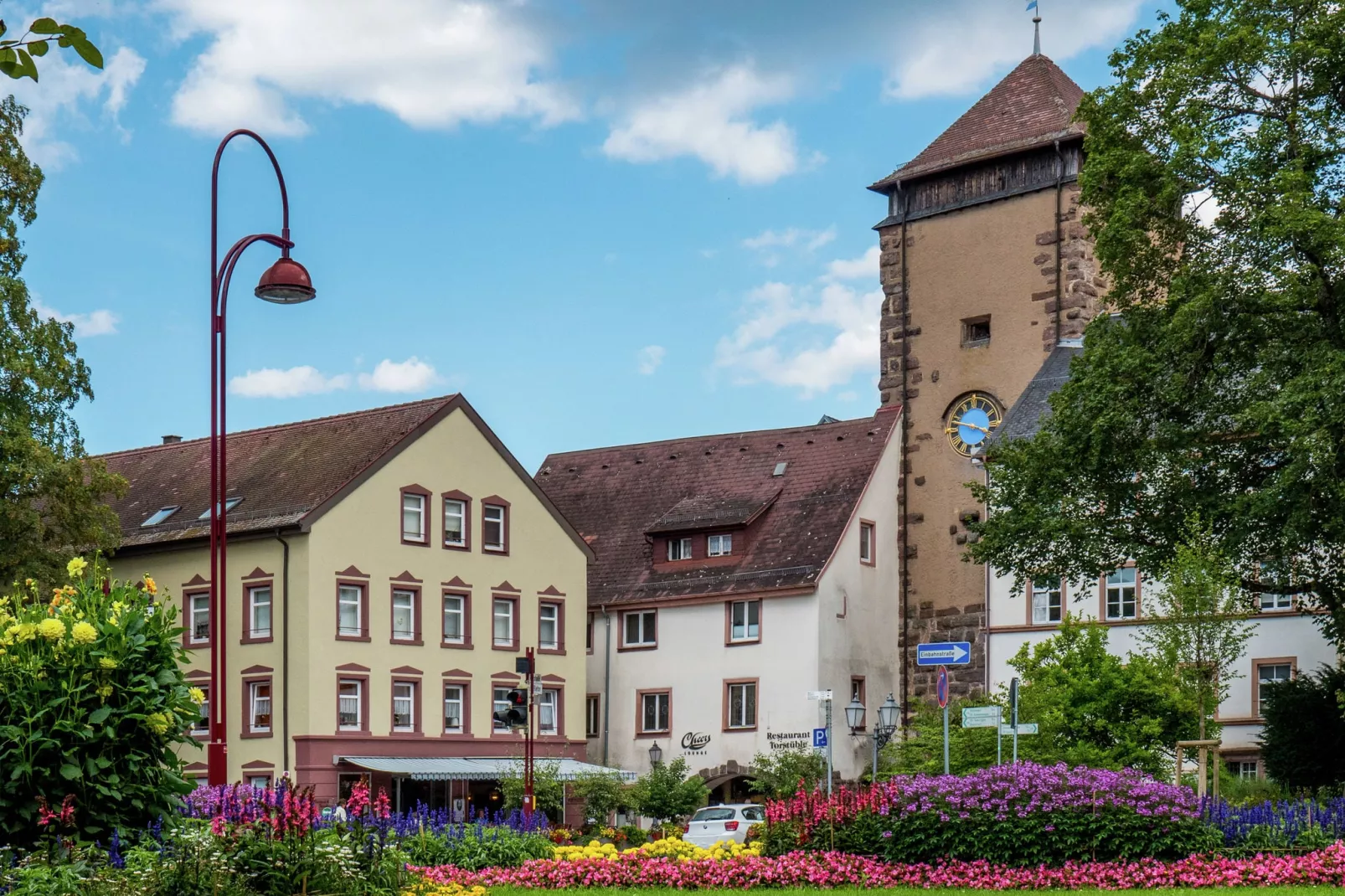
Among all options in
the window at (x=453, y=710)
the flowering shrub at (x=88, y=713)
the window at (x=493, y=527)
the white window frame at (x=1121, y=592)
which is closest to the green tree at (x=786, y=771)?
the window at (x=453, y=710)

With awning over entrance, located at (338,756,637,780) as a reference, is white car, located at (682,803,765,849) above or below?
below

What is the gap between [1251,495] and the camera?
34.2m

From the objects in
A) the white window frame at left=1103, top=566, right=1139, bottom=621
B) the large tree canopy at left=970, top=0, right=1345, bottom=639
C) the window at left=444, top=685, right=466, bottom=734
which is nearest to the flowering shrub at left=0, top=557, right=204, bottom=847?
the large tree canopy at left=970, top=0, right=1345, bottom=639

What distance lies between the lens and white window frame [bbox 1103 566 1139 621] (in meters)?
48.6

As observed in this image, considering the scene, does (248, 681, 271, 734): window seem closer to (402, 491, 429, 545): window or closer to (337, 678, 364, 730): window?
(337, 678, 364, 730): window

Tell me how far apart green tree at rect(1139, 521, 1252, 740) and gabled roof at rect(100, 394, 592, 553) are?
23036 millimetres

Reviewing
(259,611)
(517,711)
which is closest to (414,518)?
(259,611)

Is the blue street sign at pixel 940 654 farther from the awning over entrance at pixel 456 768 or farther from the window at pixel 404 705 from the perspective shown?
the window at pixel 404 705

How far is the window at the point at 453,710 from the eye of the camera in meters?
52.5

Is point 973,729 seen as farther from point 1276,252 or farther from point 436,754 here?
point 436,754

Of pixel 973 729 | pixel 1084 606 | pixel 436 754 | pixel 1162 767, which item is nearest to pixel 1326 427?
pixel 1162 767

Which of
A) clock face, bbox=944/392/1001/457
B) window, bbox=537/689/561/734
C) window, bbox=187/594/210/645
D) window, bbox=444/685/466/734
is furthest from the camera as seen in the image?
window, bbox=537/689/561/734

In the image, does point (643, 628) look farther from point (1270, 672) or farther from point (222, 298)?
point (222, 298)

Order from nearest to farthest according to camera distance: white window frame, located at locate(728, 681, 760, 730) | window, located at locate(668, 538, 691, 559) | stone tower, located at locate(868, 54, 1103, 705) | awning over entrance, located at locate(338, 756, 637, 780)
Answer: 1. awning over entrance, located at locate(338, 756, 637, 780)
2. stone tower, located at locate(868, 54, 1103, 705)
3. white window frame, located at locate(728, 681, 760, 730)
4. window, located at locate(668, 538, 691, 559)
